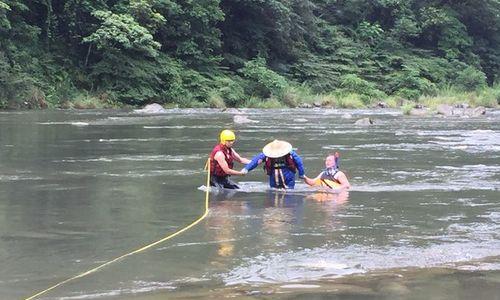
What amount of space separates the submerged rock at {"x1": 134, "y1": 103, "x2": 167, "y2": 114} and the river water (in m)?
15.5

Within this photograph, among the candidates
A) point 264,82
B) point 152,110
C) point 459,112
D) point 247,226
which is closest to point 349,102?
point 264,82

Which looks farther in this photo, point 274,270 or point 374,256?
point 374,256

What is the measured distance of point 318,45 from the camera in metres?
52.5

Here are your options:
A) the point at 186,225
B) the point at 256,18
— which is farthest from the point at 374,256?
the point at 256,18

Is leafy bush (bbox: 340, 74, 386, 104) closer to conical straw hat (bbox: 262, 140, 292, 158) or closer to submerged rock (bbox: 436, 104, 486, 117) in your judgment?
submerged rock (bbox: 436, 104, 486, 117)

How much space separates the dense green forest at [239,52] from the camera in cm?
3728

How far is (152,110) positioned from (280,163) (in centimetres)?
2347

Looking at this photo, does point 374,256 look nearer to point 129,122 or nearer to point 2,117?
point 129,122

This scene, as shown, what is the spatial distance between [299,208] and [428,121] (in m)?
20.3

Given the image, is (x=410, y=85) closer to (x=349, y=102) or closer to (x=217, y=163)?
(x=349, y=102)

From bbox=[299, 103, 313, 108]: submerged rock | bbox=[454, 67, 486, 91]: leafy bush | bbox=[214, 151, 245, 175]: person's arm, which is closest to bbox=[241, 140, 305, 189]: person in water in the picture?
bbox=[214, 151, 245, 175]: person's arm

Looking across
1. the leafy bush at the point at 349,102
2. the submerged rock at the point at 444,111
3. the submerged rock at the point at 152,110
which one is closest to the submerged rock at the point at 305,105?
the leafy bush at the point at 349,102

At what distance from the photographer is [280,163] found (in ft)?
39.7

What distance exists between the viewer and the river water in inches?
247
